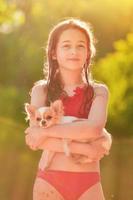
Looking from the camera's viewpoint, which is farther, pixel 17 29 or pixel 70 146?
pixel 17 29

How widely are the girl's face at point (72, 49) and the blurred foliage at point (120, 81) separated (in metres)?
14.8

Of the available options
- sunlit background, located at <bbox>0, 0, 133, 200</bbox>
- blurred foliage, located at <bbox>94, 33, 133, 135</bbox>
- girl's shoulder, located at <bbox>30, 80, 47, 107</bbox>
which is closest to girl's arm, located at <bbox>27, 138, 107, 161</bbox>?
girl's shoulder, located at <bbox>30, 80, 47, 107</bbox>

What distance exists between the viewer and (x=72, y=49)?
390cm

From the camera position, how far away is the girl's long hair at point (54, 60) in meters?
3.95

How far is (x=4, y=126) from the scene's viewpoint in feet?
58.4

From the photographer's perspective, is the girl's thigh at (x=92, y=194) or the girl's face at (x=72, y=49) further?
the girl's face at (x=72, y=49)

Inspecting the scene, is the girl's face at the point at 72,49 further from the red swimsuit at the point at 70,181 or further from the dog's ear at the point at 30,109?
the red swimsuit at the point at 70,181

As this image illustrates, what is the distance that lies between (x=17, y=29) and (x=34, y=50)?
8.23 ft

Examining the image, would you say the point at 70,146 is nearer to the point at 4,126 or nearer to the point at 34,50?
the point at 4,126

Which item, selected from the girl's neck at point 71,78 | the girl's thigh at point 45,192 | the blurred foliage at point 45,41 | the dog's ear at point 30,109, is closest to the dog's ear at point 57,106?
the dog's ear at point 30,109

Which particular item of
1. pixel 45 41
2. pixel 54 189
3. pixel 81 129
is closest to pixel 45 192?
pixel 54 189

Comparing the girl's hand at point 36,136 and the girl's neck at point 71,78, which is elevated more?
the girl's neck at point 71,78

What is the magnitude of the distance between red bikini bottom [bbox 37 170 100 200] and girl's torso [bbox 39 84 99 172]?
29 mm

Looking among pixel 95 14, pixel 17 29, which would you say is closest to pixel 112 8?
pixel 95 14
